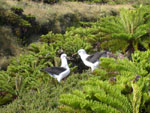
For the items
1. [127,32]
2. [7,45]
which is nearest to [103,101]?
[127,32]

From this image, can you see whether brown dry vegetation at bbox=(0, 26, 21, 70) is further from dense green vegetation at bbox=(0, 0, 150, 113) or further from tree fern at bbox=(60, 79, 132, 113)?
tree fern at bbox=(60, 79, 132, 113)

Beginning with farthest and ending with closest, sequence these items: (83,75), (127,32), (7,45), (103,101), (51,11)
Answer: (51,11), (7,45), (127,32), (83,75), (103,101)

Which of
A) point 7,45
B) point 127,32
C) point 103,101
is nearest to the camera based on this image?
point 103,101

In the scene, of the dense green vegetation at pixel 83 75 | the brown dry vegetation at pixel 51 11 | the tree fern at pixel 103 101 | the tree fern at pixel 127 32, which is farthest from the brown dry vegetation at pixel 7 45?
the tree fern at pixel 103 101

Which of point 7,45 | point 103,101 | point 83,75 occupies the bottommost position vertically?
point 83,75

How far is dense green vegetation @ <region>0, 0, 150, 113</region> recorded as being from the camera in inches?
112

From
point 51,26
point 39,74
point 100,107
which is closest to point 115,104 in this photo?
point 100,107

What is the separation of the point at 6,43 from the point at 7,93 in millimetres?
4518

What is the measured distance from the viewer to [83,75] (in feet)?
20.1

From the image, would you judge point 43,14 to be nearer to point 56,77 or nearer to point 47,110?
point 56,77

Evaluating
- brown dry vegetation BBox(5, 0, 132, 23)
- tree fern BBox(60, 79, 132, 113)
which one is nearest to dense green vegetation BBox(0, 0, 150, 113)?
tree fern BBox(60, 79, 132, 113)

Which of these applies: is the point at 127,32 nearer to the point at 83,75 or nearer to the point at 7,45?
the point at 83,75

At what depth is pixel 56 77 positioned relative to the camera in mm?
5625

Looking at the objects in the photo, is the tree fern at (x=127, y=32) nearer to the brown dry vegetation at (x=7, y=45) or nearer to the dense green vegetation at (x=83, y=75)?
the dense green vegetation at (x=83, y=75)
